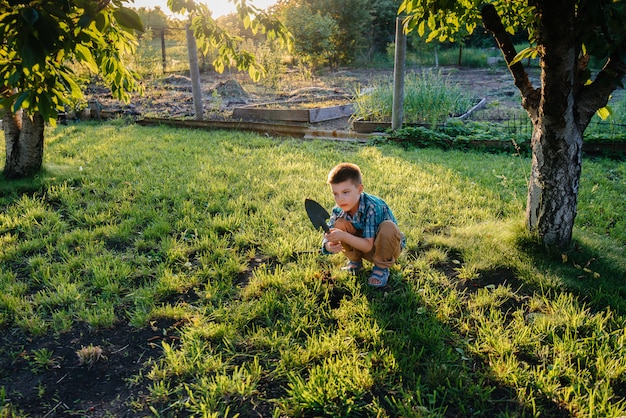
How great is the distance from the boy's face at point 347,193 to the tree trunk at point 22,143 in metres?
4.13

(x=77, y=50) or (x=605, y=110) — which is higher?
(x=77, y=50)

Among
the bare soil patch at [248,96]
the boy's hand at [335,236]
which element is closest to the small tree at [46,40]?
the boy's hand at [335,236]

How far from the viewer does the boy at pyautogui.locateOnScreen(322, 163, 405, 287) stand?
282 cm

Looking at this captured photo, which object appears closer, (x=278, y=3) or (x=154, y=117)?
(x=154, y=117)

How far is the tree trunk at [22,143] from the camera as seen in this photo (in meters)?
5.19

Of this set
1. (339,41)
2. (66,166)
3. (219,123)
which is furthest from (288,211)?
(339,41)

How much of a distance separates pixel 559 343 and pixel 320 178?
3.41 m

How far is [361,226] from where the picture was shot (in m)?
2.96

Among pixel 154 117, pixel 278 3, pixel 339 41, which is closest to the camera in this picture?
pixel 154 117

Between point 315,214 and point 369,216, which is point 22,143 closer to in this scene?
point 315,214

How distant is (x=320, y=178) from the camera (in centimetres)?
537

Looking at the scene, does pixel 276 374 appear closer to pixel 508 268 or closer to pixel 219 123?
pixel 508 268

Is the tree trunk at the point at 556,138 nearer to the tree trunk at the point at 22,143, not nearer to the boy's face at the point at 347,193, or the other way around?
the boy's face at the point at 347,193

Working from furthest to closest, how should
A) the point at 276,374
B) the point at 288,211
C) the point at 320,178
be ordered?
1. the point at 320,178
2. the point at 288,211
3. the point at 276,374
